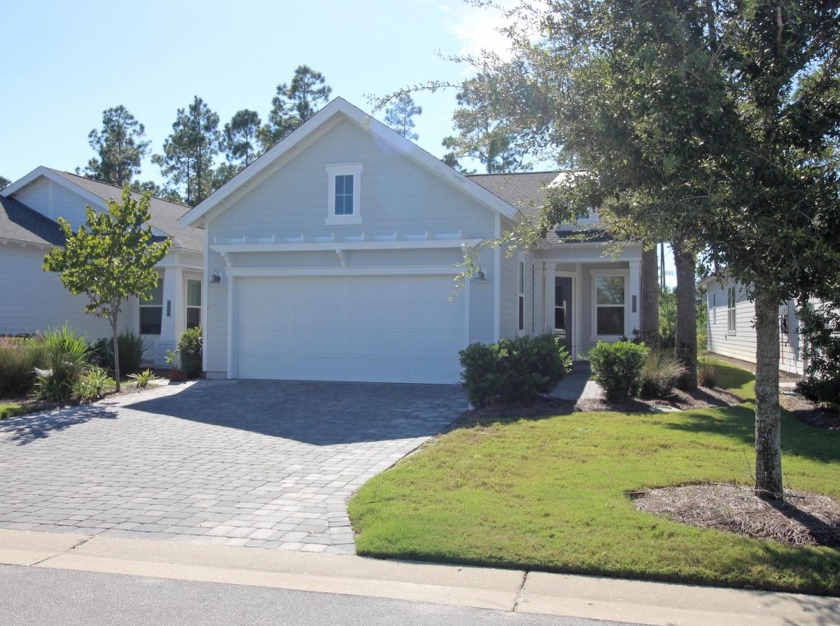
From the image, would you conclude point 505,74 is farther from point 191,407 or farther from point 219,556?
point 191,407

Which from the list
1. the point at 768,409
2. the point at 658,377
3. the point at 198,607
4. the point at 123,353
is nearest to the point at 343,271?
the point at 123,353

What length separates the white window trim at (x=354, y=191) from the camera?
53.3 feet

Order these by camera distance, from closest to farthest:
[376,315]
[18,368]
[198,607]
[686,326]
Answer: [198,607] → [686,326] → [18,368] → [376,315]

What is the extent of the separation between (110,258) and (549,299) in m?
11.3

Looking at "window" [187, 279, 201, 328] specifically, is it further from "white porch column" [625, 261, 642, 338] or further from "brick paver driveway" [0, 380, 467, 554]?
"white porch column" [625, 261, 642, 338]

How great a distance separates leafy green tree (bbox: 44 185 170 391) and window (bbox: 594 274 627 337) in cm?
1292

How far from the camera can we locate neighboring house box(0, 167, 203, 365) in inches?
766

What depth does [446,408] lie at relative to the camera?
12.6 metres

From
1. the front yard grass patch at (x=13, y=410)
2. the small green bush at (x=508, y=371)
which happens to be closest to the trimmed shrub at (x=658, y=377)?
the small green bush at (x=508, y=371)

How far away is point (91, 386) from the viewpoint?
565 inches

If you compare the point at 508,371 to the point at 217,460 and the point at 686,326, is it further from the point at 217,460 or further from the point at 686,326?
the point at 217,460

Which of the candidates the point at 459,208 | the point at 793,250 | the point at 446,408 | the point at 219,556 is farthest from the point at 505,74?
the point at 459,208

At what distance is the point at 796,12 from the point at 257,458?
24.6 feet

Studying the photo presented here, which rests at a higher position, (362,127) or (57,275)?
(362,127)
